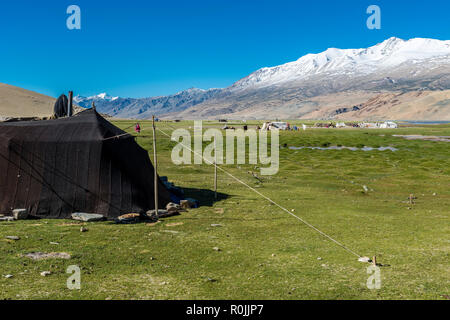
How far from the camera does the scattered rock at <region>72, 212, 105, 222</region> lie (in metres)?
15.0

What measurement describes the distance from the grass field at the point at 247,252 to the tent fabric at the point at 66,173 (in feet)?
4.11

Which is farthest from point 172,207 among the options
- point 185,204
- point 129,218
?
point 129,218

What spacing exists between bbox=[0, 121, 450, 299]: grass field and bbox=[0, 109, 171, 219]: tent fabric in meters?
1.25

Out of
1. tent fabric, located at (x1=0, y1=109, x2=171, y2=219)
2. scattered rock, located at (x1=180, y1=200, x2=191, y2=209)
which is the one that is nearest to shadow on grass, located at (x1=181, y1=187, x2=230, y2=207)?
scattered rock, located at (x1=180, y1=200, x2=191, y2=209)

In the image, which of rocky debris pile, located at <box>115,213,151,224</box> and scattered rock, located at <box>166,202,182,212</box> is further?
scattered rock, located at <box>166,202,182,212</box>

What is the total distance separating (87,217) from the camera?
15016 mm

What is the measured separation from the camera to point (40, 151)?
1605 centimetres

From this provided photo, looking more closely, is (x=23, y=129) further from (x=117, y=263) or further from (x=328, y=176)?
(x=328, y=176)

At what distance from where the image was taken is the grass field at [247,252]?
8.98 meters

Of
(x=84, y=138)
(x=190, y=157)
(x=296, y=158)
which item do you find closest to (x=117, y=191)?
(x=84, y=138)

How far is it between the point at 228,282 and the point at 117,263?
11.4 ft
